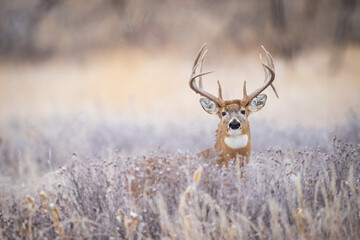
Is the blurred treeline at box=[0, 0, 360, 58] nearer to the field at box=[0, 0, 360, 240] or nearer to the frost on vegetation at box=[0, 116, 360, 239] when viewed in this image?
the field at box=[0, 0, 360, 240]

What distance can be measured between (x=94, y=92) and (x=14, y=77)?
8.72 ft

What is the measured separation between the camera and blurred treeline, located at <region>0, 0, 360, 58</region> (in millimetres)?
14836

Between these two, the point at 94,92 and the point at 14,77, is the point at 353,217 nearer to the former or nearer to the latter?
the point at 94,92

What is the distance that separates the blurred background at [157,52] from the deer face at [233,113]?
181 inches

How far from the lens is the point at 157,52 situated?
14602mm

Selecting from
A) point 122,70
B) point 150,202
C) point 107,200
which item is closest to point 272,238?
point 150,202

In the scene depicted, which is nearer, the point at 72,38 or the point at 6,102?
the point at 6,102

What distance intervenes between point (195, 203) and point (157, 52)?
11248 mm

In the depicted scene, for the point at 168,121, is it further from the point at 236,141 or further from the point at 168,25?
the point at 168,25

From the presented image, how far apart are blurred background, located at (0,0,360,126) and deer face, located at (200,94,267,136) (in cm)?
461

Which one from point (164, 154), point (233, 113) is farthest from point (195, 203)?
point (233, 113)

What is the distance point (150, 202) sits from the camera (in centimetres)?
387

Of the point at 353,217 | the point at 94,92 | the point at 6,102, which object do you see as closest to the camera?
the point at 353,217

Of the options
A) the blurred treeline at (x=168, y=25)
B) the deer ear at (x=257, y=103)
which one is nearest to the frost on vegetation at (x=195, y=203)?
the deer ear at (x=257, y=103)
